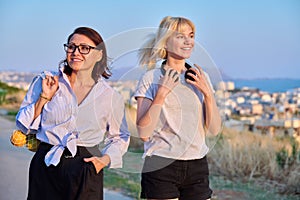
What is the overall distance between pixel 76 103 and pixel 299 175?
3519 millimetres

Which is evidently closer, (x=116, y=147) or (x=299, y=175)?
(x=116, y=147)

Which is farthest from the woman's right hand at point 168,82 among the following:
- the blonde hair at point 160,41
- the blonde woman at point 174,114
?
the blonde hair at point 160,41

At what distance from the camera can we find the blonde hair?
7.89 feet

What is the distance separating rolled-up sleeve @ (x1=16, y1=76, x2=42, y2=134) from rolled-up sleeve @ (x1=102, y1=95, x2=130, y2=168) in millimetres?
339

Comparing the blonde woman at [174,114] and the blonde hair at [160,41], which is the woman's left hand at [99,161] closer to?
the blonde woman at [174,114]

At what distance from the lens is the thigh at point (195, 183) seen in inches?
97.0

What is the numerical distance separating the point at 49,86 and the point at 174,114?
1.94 feet

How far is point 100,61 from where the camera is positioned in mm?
2473

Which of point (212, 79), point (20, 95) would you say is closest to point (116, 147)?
point (212, 79)

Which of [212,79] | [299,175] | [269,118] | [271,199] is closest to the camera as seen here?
[212,79]

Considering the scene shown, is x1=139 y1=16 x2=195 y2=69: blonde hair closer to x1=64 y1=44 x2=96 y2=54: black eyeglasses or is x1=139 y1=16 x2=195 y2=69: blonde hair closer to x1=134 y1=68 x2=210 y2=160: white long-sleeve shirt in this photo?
x1=134 y1=68 x2=210 y2=160: white long-sleeve shirt

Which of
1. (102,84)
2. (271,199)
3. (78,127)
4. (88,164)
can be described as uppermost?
(102,84)

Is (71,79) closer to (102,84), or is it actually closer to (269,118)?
(102,84)

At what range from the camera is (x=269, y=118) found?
8.61 m
